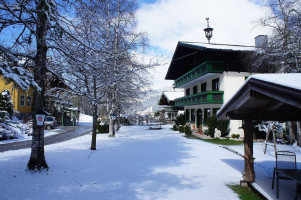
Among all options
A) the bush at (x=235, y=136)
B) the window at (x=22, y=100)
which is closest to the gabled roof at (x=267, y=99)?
the bush at (x=235, y=136)

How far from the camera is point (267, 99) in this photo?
15.0ft

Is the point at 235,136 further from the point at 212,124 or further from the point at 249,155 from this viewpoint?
the point at 249,155

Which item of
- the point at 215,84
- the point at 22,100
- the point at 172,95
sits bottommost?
A: the point at 22,100

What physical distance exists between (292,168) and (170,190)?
349 centimetres

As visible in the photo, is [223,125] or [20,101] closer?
[223,125]

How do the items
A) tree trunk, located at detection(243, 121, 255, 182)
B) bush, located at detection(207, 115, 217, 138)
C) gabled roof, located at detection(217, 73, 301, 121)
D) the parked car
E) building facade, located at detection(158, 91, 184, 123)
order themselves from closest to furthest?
gabled roof, located at detection(217, 73, 301, 121), tree trunk, located at detection(243, 121, 255, 182), bush, located at detection(207, 115, 217, 138), the parked car, building facade, located at detection(158, 91, 184, 123)

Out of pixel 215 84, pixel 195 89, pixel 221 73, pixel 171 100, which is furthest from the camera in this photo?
pixel 171 100

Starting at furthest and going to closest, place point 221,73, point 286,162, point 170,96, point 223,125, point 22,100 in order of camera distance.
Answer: point 170,96, point 22,100, point 221,73, point 223,125, point 286,162

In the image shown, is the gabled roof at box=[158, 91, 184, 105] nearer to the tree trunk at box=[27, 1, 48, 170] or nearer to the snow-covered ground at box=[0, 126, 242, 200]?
the snow-covered ground at box=[0, 126, 242, 200]

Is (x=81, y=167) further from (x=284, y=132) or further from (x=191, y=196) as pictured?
(x=284, y=132)

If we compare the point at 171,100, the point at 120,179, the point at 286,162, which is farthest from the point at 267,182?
the point at 171,100

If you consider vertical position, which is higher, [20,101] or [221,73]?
[221,73]

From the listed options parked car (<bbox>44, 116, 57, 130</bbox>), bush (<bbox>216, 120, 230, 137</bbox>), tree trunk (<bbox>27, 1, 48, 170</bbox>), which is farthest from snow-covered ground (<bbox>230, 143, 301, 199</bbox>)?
parked car (<bbox>44, 116, 57, 130</bbox>)

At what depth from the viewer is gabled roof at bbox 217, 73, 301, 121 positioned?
3251 millimetres
